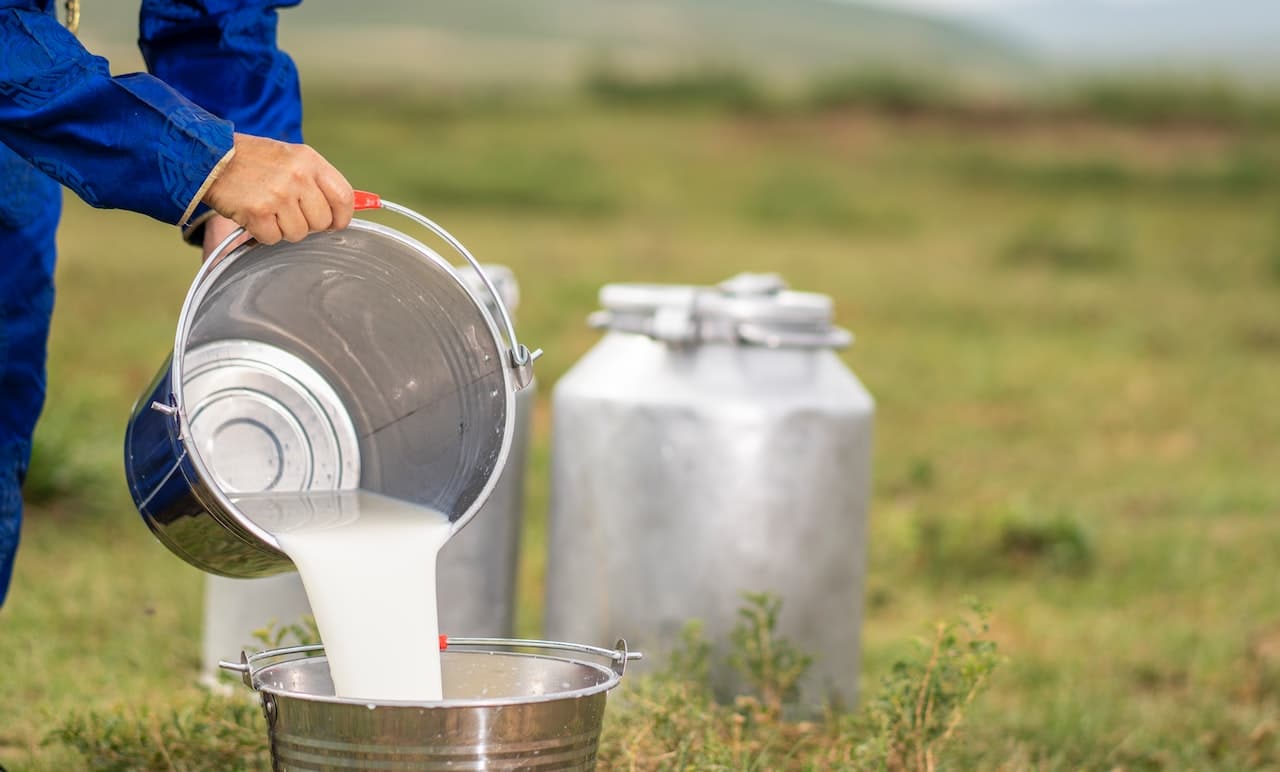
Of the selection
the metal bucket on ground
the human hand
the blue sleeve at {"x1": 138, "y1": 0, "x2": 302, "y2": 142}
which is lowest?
the metal bucket on ground

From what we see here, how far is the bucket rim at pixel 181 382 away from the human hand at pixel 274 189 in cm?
8

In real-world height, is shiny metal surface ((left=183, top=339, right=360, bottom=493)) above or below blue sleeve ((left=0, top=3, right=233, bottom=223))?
below

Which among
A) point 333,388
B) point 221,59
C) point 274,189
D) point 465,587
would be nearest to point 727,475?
point 465,587

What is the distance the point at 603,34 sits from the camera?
160 feet

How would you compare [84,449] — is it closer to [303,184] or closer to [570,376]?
[570,376]

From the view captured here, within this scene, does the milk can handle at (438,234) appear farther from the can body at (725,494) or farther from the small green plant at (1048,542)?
the small green plant at (1048,542)

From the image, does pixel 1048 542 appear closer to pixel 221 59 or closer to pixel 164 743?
pixel 164 743

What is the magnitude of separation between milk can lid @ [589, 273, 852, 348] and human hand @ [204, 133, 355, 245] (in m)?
1.11

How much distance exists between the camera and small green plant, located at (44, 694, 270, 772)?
91.2 inches

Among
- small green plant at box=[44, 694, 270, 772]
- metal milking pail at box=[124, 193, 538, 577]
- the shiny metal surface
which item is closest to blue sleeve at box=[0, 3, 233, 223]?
metal milking pail at box=[124, 193, 538, 577]

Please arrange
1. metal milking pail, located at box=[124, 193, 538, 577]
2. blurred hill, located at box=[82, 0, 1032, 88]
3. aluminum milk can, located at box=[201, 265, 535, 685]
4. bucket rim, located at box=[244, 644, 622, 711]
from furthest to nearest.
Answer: blurred hill, located at box=[82, 0, 1032, 88]
aluminum milk can, located at box=[201, 265, 535, 685]
metal milking pail, located at box=[124, 193, 538, 577]
bucket rim, located at box=[244, 644, 622, 711]

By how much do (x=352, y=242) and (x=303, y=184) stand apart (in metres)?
0.24

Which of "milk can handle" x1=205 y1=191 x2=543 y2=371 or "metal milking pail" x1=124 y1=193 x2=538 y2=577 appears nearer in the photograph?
"milk can handle" x1=205 y1=191 x2=543 y2=371

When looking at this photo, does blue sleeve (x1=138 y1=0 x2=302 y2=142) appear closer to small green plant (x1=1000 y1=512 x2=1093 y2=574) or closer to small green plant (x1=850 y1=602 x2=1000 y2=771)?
small green plant (x1=850 y1=602 x2=1000 y2=771)
